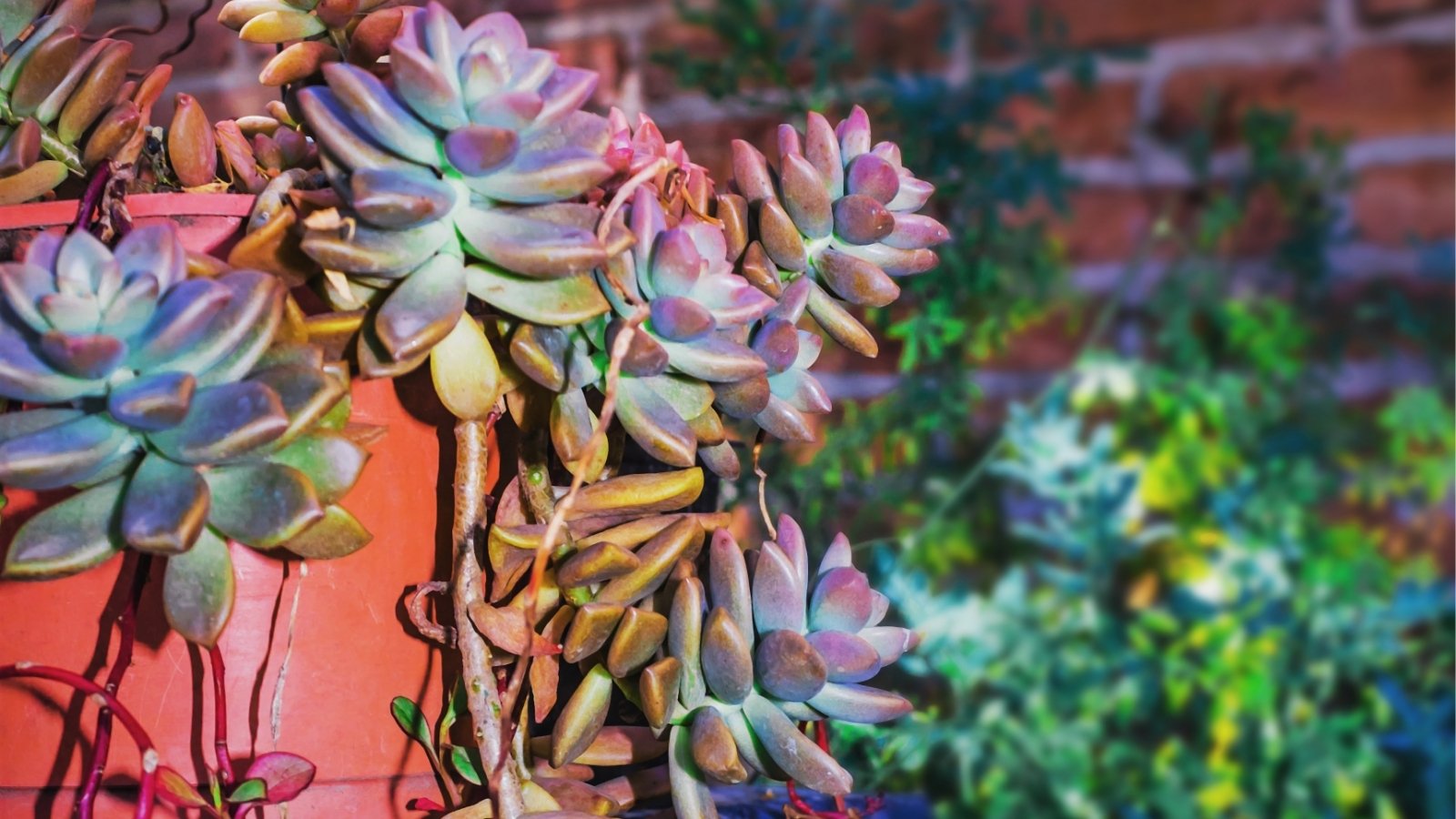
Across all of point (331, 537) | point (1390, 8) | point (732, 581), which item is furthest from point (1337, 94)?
point (331, 537)

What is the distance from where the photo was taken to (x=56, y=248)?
1.08 feet

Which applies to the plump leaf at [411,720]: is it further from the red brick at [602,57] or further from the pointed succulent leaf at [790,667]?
the red brick at [602,57]

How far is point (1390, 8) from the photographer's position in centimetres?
101

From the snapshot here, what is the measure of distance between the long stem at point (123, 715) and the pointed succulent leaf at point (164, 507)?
67 mm

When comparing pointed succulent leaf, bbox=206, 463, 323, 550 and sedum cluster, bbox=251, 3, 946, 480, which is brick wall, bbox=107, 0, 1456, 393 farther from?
pointed succulent leaf, bbox=206, 463, 323, 550

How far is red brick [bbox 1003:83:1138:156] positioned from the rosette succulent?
2.54 feet

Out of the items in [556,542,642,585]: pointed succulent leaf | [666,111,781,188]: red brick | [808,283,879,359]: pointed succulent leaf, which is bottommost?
[666,111,781,188]: red brick

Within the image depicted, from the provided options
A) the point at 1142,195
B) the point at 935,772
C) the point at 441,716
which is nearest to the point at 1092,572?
the point at 935,772

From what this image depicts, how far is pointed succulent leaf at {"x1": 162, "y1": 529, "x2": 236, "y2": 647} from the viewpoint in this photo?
33 cm

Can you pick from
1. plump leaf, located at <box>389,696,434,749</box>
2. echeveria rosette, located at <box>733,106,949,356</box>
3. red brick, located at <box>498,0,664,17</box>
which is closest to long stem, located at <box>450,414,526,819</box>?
plump leaf, located at <box>389,696,434,749</box>

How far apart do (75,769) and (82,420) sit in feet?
0.46

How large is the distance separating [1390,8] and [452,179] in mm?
948

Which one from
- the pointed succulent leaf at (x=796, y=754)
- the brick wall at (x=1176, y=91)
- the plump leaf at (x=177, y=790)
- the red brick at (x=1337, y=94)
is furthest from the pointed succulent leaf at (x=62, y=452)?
the red brick at (x=1337, y=94)

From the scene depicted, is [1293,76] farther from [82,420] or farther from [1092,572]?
[82,420]
